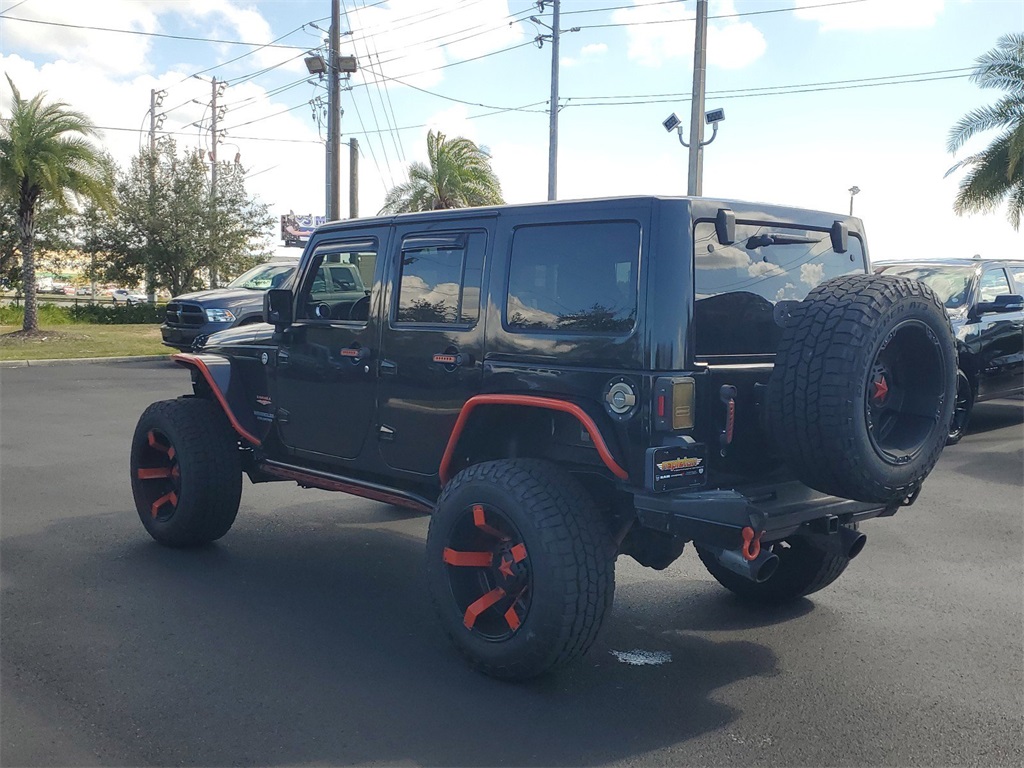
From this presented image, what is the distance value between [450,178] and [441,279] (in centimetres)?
2639

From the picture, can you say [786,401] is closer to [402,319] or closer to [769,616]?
[769,616]

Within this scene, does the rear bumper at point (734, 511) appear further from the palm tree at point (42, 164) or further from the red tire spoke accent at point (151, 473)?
the palm tree at point (42, 164)

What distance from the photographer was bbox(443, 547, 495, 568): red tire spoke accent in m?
4.15

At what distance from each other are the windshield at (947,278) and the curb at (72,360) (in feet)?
45.0

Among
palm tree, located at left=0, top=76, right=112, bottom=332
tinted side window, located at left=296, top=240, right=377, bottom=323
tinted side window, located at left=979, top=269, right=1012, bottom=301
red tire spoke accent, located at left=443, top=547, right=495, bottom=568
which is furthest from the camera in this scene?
palm tree, located at left=0, top=76, right=112, bottom=332

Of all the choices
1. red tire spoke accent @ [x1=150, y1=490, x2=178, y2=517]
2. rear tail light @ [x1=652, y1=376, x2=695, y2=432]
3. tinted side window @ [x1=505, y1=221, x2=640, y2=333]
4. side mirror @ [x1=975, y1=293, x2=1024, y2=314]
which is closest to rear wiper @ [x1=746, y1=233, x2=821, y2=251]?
tinted side window @ [x1=505, y1=221, x2=640, y2=333]

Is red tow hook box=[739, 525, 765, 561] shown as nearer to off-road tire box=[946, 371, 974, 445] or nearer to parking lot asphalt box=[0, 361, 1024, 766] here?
parking lot asphalt box=[0, 361, 1024, 766]

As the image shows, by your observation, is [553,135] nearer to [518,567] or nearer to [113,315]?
[113,315]

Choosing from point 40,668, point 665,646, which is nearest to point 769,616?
point 665,646

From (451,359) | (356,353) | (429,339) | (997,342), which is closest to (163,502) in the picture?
(356,353)

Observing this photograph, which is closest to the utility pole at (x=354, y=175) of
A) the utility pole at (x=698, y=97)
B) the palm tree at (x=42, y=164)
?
the palm tree at (x=42, y=164)

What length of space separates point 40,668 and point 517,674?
81.3 inches

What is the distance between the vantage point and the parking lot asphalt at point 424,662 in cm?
353

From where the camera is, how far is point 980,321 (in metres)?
10.0
